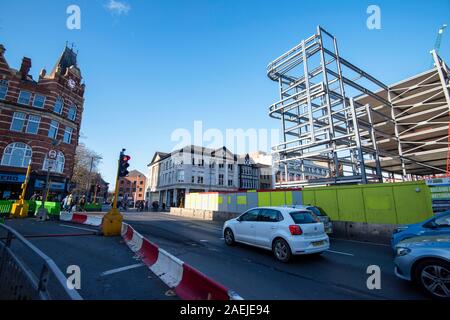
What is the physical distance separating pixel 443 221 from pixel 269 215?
4.43m

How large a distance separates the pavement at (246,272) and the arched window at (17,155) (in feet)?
78.3

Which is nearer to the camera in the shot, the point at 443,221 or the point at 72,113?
the point at 443,221

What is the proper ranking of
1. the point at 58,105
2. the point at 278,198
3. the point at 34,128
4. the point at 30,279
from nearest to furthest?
the point at 30,279
the point at 278,198
the point at 34,128
the point at 58,105

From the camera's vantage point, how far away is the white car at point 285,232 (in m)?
5.97

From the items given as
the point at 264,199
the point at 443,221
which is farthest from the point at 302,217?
the point at 264,199

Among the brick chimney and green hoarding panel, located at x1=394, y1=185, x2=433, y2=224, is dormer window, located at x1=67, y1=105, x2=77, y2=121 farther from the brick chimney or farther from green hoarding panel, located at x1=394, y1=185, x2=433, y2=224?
green hoarding panel, located at x1=394, y1=185, x2=433, y2=224

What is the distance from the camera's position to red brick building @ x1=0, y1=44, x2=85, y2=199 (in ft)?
79.2

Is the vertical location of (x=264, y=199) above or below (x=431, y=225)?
above

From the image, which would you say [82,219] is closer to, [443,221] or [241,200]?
[241,200]

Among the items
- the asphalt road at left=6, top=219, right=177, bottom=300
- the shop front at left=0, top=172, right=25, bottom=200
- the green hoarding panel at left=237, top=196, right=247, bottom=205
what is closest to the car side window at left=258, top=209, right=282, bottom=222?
the asphalt road at left=6, top=219, right=177, bottom=300

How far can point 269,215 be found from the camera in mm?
6945

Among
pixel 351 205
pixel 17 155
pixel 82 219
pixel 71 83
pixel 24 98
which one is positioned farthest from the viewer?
pixel 71 83

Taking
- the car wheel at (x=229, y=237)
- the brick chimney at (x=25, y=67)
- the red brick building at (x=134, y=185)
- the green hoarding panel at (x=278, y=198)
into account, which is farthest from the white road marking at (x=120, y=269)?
the red brick building at (x=134, y=185)

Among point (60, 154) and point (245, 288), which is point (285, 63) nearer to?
point (245, 288)
